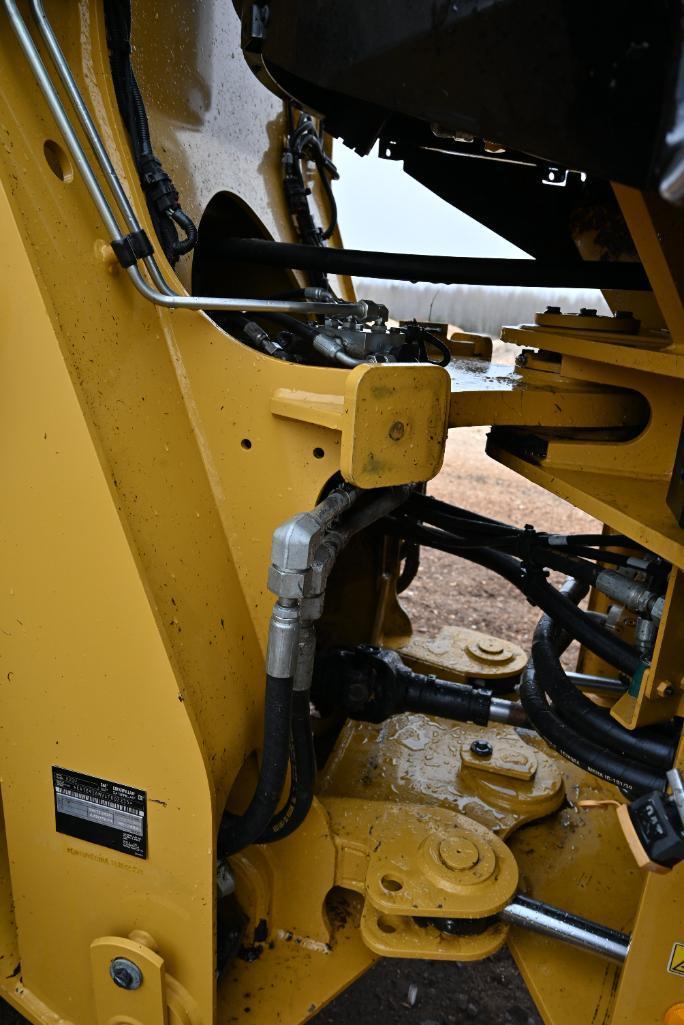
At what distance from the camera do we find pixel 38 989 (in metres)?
1.33

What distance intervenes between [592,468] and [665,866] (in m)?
0.62

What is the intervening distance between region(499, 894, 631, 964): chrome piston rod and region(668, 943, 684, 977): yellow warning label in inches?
6.4

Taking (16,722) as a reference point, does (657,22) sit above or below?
above

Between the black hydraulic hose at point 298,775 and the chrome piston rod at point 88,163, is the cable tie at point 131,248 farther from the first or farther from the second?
Answer: the black hydraulic hose at point 298,775

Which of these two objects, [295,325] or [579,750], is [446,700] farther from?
[295,325]

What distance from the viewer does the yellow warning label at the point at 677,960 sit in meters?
1.15

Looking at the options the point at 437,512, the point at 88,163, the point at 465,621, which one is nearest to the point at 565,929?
the point at 437,512

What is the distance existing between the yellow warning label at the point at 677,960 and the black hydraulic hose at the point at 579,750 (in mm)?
235

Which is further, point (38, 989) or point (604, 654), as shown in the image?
point (604, 654)

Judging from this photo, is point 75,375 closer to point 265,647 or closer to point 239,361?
point 239,361

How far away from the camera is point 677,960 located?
3.81 ft

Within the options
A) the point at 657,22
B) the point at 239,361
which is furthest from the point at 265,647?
the point at 657,22

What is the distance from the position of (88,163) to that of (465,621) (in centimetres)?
322

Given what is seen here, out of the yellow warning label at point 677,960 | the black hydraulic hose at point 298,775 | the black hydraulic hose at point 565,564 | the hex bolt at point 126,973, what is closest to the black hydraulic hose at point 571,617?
the black hydraulic hose at point 565,564
